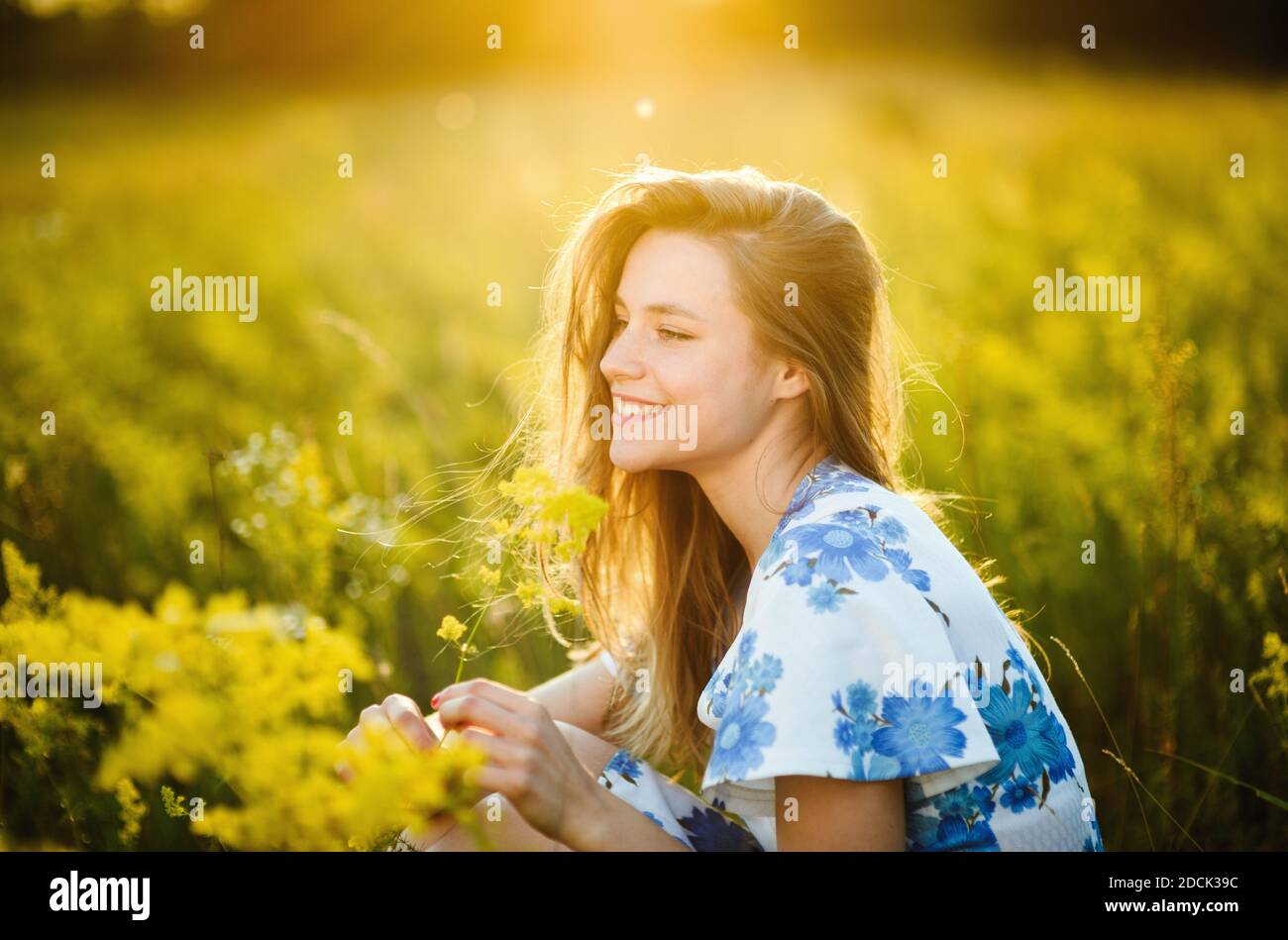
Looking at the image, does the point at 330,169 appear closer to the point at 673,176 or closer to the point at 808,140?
the point at 808,140

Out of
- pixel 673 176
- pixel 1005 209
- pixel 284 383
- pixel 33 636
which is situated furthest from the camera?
pixel 1005 209

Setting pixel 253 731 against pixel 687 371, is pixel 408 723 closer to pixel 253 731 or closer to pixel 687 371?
pixel 253 731

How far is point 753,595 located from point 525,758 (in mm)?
631

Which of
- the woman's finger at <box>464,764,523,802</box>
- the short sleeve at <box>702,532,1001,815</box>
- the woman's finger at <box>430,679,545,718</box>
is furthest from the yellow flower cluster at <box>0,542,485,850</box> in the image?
the short sleeve at <box>702,532,1001,815</box>

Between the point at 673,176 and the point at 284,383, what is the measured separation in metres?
3.23

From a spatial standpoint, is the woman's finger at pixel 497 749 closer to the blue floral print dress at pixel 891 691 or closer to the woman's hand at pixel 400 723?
the woman's hand at pixel 400 723

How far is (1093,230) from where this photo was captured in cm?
554

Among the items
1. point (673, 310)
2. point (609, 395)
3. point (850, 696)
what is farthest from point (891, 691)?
point (609, 395)

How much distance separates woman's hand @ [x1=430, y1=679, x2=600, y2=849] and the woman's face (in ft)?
2.41

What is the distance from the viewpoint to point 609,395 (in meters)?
2.85

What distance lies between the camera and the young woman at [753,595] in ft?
6.28

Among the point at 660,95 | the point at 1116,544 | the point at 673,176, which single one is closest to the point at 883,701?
the point at 673,176

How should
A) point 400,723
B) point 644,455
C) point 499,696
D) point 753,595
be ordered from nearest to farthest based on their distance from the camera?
1. point 499,696
2. point 400,723
3. point 753,595
4. point 644,455

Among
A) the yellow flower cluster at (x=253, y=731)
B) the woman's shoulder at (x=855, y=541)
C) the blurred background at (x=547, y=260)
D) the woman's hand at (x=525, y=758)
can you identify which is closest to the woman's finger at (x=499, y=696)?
the woman's hand at (x=525, y=758)
